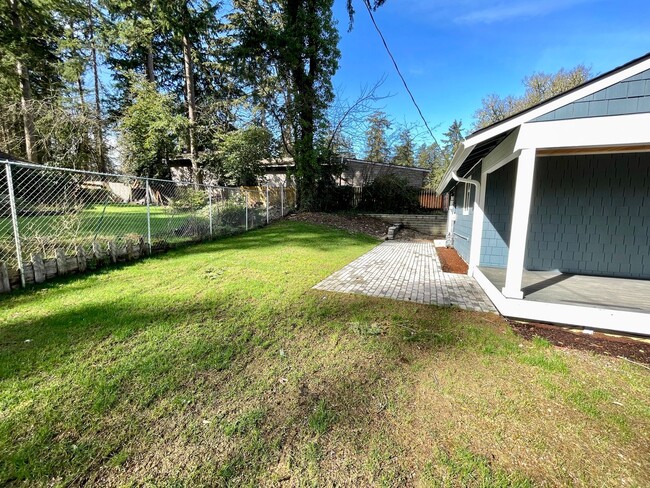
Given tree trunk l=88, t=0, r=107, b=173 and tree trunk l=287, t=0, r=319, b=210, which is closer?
tree trunk l=287, t=0, r=319, b=210

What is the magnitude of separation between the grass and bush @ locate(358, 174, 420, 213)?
538 inches

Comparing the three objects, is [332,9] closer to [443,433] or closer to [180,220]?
[180,220]

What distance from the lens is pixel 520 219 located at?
375 centimetres

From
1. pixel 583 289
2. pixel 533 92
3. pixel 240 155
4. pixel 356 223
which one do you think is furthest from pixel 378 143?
pixel 583 289

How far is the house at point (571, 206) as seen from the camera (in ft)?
10.9

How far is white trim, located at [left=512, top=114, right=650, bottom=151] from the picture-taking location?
10.5 feet

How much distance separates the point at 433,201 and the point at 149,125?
55.1 feet

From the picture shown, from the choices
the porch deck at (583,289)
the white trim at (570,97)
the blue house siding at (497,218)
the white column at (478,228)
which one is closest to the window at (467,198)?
the white column at (478,228)

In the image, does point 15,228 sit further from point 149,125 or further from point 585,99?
point 149,125

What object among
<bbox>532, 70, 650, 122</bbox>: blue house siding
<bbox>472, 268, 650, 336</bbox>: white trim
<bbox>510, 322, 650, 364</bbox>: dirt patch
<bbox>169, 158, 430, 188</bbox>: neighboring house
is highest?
<bbox>169, 158, 430, 188</bbox>: neighboring house

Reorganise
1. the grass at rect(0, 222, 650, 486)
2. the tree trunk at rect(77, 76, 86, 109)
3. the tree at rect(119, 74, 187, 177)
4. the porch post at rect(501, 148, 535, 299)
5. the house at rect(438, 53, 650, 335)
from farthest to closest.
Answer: the tree trunk at rect(77, 76, 86, 109) → the tree at rect(119, 74, 187, 177) → the porch post at rect(501, 148, 535, 299) → the house at rect(438, 53, 650, 335) → the grass at rect(0, 222, 650, 486)

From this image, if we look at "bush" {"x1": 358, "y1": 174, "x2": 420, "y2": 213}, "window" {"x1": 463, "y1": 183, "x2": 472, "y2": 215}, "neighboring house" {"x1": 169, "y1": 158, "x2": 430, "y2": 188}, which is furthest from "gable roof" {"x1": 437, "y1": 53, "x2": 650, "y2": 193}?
"neighboring house" {"x1": 169, "y1": 158, "x2": 430, "y2": 188}

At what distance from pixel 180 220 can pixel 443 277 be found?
311 inches

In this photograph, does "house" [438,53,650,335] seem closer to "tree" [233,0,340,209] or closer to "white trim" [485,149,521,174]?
"white trim" [485,149,521,174]
